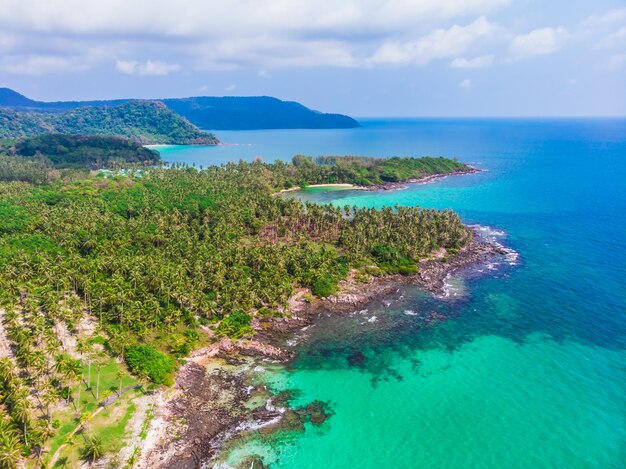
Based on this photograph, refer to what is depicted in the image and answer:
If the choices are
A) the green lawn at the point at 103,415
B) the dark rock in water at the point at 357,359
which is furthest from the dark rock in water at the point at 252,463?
the dark rock in water at the point at 357,359

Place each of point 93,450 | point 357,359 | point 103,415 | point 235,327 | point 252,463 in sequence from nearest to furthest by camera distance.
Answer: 1. point 93,450
2. point 252,463
3. point 103,415
4. point 357,359
5. point 235,327

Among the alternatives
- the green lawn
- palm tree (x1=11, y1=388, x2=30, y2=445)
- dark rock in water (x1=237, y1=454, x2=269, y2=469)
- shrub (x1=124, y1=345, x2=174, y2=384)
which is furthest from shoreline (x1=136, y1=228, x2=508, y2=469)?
palm tree (x1=11, y1=388, x2=30, y2=445)

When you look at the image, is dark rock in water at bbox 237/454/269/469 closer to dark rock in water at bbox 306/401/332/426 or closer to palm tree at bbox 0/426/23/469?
dark rock in water at bbox 306/401/332/426

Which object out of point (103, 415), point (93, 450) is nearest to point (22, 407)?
point (103, 415)

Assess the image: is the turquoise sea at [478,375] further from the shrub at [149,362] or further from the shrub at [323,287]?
the shrub at [149,362]

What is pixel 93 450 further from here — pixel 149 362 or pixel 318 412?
pixel 318 412
